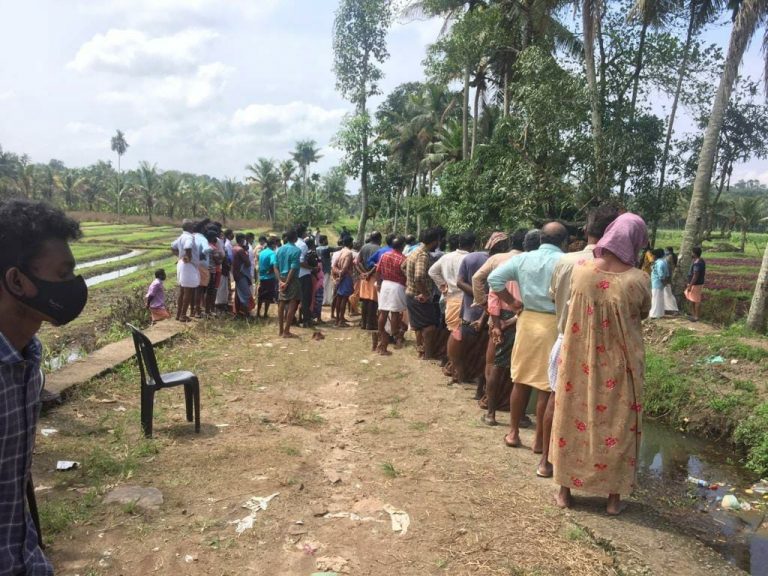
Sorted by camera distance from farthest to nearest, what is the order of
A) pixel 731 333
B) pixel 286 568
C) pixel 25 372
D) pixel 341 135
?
Result: pixel 341 135 → pixel 731 333 → pixel 286 568 → pixel 25 372

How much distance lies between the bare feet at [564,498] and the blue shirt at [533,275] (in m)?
1.35

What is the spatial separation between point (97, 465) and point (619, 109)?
1206cm

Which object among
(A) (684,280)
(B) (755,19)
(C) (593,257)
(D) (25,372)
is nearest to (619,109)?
(B) (755,19)

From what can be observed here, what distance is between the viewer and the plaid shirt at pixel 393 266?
793cm

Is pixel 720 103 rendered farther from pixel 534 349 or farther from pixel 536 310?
pixel 534 349

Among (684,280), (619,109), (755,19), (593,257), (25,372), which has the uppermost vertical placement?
(755,19)

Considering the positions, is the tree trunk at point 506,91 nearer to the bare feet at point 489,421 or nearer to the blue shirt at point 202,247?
the blue shirt at point 202,247

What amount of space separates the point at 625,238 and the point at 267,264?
7747mm

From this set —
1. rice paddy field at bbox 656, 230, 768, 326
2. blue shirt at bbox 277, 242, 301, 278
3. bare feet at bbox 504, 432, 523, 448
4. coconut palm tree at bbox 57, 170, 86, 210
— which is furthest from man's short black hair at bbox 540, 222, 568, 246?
coconut palm tree at bbox 57, 170, 86, 210

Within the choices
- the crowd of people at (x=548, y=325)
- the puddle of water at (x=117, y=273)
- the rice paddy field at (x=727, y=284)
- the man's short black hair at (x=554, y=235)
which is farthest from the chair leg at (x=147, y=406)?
the puddle of water at (x=117, y=273)

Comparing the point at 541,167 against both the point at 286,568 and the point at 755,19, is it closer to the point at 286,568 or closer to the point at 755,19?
the point at 755,19

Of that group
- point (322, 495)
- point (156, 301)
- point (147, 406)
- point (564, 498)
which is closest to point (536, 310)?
point (564, 498)

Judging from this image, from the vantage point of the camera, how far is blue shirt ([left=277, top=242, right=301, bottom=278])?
28.6 feet

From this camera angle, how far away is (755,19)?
35.9 ft
